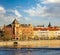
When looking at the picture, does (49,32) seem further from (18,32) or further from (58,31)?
(18,32)

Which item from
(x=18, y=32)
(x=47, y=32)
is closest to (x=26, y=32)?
(x=18, y=32)

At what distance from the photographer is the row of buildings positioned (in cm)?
9486

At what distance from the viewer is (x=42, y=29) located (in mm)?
126438

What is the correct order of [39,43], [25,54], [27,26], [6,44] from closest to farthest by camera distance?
1. [25,54]
2. [6,44]
3. [39,43]
4. [27,26]

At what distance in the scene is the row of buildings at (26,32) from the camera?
3735 inches

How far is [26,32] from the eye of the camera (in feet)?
333

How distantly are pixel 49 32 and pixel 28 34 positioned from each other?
24646 mm

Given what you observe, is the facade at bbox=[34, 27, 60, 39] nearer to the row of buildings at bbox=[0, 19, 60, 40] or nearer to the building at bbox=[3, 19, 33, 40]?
the row of buildings at bbox=[0, 19, 60, 40]

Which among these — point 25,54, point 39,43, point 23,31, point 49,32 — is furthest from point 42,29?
point 25,54

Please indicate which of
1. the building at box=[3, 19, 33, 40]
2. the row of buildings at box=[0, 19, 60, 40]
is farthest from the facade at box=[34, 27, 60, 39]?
the building at box=[3, 19, 33, 40]

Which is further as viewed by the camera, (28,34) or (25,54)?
(28,34)

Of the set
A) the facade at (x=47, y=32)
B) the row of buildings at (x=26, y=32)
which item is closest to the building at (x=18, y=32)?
the row of buildings at (x=26, y=32)

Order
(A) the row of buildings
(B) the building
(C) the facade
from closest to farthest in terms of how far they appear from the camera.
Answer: (B) the building < (A) the row of buildings < (C) the facade

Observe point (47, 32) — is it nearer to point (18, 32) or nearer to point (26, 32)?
point (26, 32)
